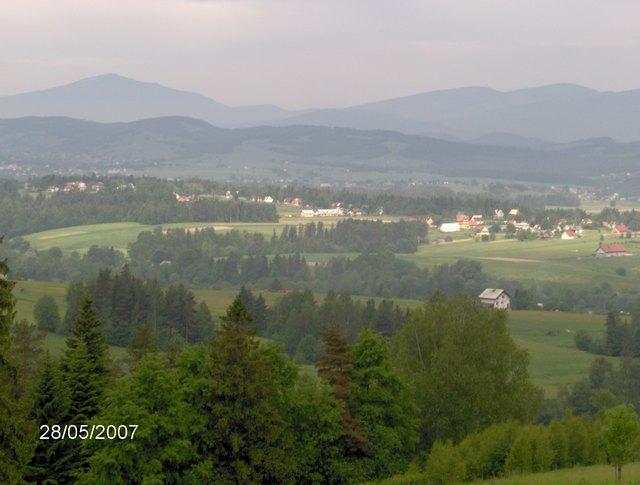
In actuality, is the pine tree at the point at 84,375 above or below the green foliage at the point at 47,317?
above

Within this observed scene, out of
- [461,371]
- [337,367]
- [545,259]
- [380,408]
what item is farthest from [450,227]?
[380,408]

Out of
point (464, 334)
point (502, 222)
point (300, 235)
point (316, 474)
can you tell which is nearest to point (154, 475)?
point (316, 474)

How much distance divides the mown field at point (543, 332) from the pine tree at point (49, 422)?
2693 cm

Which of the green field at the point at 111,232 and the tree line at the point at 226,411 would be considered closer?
the tree line at the point at 226,411

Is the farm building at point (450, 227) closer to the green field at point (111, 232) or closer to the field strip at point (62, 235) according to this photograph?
the green field at point (111, 232)

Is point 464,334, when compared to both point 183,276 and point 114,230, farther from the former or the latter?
point 114,230

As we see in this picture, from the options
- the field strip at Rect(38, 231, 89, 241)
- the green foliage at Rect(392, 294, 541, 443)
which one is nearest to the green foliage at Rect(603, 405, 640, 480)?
the green foliage at Rect(392, 294, 541, 443)

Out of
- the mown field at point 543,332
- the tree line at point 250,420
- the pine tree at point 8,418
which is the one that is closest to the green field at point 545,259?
the mown field at point 543,332

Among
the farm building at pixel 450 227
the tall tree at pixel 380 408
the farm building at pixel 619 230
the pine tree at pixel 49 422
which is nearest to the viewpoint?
the pine tree at pixel 49 422
